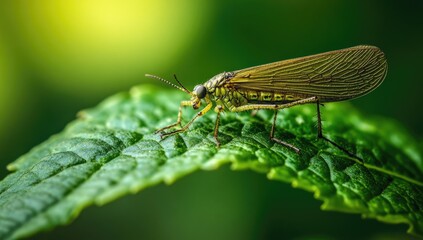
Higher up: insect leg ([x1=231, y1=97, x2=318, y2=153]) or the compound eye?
the compound eye

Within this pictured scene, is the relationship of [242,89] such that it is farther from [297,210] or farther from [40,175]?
[297,210]

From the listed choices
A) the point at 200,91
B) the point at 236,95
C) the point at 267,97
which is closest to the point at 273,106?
the point at 267,97

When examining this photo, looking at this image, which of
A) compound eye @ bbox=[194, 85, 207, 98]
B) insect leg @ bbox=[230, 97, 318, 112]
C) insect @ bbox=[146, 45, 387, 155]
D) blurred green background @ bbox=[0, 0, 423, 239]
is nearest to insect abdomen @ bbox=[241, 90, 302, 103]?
insect @ bbox=[146, 45, 387, 155]

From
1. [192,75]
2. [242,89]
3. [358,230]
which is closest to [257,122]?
[242,89]

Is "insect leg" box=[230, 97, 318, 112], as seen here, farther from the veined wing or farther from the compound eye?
the compound eye

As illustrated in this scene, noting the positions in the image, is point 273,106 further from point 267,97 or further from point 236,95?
point 236,95

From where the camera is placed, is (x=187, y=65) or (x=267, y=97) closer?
(x=267, y=97)

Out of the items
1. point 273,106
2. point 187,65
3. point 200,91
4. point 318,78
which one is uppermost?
point 200,91
